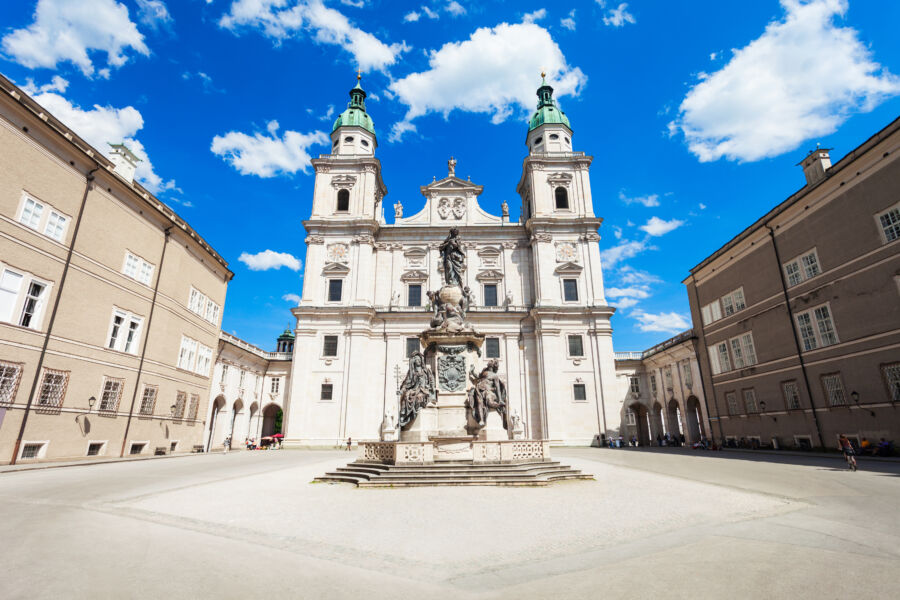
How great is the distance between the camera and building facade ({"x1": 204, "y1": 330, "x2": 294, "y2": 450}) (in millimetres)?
34125

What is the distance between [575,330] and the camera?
129ft

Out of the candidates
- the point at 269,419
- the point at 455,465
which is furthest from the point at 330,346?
the point at 455,465

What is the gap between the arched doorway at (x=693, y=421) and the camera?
36.1m

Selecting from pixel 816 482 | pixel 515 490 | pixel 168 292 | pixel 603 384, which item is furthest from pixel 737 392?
pixel 168 292

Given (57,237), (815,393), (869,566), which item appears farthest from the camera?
(815,393)

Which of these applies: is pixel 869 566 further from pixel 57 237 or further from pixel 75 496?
pixel 57 237

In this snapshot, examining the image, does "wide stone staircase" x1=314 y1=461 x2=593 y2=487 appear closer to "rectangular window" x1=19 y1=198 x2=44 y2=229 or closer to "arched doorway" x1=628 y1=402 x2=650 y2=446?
"rectangular window" x1=19 y1=198 x2=44 y2=229

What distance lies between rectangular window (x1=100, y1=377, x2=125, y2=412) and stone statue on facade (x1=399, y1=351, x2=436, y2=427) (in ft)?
52.9

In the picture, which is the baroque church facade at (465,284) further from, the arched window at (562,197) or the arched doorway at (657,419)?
the arched doorway at (657,419)

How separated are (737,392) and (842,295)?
1017cm

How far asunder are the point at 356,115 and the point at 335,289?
19.7 metres

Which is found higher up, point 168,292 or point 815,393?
point 168,292

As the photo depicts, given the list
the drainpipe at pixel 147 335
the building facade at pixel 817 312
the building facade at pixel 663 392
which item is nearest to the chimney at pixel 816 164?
the building facade at pixel 817 312

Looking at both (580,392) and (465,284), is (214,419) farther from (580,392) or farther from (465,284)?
(580,392)
